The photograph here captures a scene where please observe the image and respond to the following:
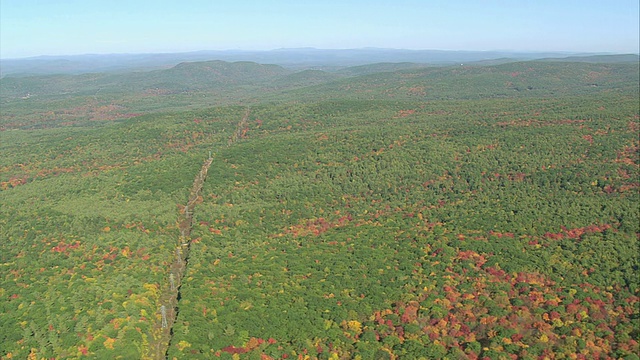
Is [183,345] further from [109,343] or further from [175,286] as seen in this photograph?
[175,286]

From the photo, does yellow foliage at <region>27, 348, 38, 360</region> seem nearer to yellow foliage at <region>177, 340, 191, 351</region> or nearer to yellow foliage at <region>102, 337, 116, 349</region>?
yellow foliage at <region>102, 337, 116, 349</region>

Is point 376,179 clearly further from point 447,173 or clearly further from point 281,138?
point 281,138

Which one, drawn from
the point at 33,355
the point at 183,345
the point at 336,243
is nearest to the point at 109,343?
the point at 33,355

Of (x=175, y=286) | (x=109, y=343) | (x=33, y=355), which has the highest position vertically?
(x=109, y=343)

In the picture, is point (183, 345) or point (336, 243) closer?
point (183, 345)

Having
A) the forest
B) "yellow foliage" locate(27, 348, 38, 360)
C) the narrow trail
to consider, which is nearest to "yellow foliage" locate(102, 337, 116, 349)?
the forest

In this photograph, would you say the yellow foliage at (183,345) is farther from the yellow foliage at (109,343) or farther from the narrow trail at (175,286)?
the yellow foliage at (109,343)

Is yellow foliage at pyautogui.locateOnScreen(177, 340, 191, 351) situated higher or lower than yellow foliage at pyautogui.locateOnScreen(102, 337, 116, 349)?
lower

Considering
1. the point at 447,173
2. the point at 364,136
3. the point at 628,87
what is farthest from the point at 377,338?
the point at 628,87
